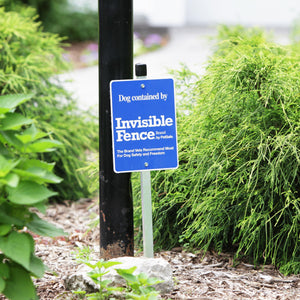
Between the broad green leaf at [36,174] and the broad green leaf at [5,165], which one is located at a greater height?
the broad green leaf at [5,165]

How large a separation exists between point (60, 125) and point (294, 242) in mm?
2594

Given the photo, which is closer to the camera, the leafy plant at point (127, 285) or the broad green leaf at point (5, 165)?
the broad green leaf at point (5, 165)

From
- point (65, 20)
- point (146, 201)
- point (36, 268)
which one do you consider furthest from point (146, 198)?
point (65, 20)

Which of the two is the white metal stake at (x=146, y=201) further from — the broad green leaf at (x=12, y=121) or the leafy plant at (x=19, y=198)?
the broad green leaf at (x=12, y=121)

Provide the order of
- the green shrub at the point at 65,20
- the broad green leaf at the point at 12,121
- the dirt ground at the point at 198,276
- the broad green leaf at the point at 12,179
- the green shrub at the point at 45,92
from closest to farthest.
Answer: the broad green leaf at the point at 12,179
the broad green leaf at the point at 12,121
the dirt ground at the point at 198,276
the green shrub at the point at 45,92
the green shrub at the point at 65,20

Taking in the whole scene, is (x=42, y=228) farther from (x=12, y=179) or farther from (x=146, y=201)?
(x=146, y=201)

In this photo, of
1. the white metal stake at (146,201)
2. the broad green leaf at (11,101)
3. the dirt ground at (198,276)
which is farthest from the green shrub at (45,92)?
the broad green leaf at (11,101)

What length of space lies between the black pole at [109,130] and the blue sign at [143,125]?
0.19 meters

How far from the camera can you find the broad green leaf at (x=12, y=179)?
2037 mm

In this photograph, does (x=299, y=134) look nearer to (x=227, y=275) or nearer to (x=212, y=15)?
(x=227, y=275)

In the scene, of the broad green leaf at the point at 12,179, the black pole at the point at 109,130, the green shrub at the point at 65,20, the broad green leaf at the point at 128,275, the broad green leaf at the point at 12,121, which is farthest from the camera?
the green shrub at the point at 65,20

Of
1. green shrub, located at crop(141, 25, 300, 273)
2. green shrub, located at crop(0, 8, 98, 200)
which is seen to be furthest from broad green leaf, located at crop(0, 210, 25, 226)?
green shrub, located at crop(0, 8, 98, 200)

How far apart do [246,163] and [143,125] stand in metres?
0.73

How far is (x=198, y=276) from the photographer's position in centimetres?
311
